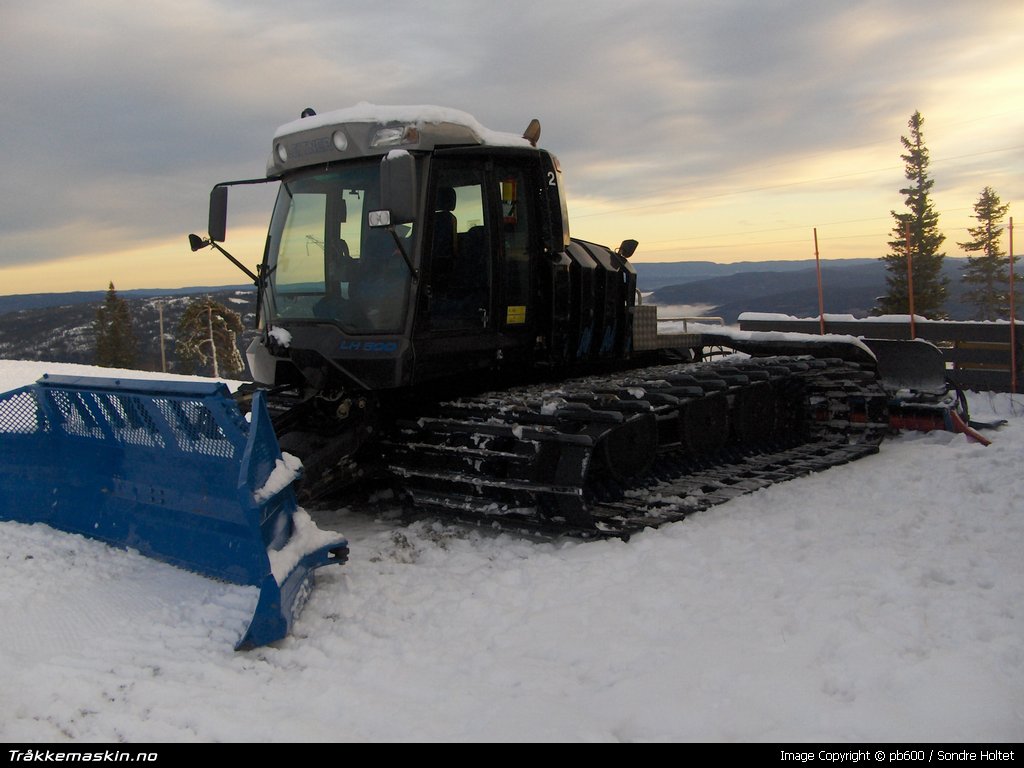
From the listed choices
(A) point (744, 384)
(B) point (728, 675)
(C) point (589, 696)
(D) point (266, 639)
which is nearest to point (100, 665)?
(D) point (266, 639)

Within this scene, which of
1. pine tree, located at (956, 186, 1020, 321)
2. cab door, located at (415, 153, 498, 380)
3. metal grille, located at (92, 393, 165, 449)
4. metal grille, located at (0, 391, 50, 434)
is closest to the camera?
metal grille, located at (92, 393, 165, 449)

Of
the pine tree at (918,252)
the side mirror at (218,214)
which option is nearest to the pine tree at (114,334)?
the pine tree at (918,252)

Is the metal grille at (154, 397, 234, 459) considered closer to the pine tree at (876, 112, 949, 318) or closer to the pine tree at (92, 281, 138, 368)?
the pine tree at (876, 112, 949, 318)

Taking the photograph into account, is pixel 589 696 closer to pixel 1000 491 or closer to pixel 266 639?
pixel 266 639

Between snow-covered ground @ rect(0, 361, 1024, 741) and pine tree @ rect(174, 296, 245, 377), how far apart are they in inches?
1908

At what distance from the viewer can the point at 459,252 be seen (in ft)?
20.1

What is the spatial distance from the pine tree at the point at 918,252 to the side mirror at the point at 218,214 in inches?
1564

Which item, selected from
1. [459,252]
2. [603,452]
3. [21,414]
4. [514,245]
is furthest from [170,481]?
[514,245]

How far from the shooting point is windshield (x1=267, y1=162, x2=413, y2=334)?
588 centimetres

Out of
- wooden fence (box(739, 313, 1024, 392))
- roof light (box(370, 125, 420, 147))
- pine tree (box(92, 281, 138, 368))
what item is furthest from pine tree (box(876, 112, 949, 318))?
pine tree (box(92, 281, 138, 368))

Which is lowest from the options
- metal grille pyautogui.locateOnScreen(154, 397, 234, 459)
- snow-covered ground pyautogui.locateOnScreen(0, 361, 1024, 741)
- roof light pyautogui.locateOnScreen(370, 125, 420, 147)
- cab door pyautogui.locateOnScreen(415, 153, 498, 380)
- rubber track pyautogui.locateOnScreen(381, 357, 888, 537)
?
snow-covered ground pyautogui.locateOnScreen(0, 361, 1024, 741)

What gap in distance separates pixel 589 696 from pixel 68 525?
150 inches

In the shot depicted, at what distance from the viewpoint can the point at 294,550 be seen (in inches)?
171

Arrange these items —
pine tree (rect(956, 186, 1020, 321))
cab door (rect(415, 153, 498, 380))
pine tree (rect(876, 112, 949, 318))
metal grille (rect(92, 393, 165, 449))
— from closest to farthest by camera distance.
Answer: metal grille (rect(92, 393, 165, 449))
cab door (rect(415, 153, 498, 380))
pine tree (rect(876, 112, 949, 318))
pine tree (rect(956, 186, 1020, 321))
